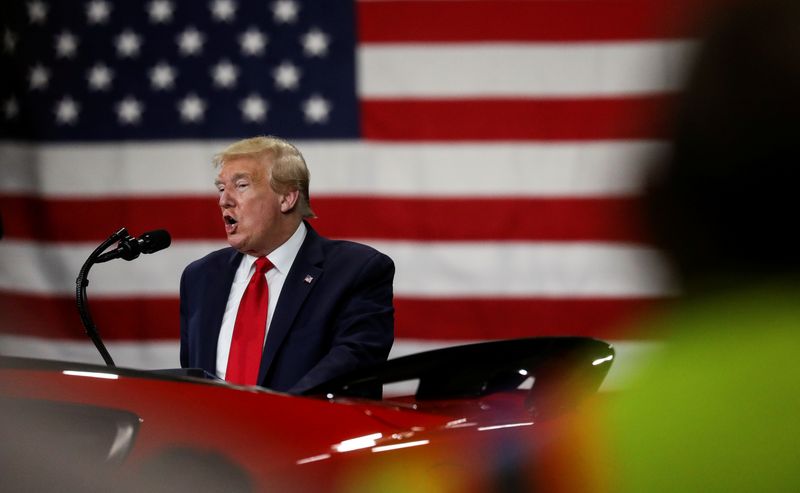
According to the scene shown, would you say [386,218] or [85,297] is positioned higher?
[386,218]

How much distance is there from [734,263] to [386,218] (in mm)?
3049

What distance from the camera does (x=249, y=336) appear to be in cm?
206

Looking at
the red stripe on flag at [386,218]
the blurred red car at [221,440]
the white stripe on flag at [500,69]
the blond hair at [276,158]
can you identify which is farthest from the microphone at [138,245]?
the white stripe on flag at [500,69]

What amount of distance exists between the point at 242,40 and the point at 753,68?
10.8 ft

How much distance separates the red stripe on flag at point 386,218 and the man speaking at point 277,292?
112 cm

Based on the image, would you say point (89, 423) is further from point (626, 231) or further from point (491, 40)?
point (491, 40)

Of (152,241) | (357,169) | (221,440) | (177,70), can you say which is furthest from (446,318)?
(221,440)

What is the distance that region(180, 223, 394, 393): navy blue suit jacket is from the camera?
79.7 inches

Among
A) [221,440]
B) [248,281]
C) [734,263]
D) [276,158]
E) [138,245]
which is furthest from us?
[276,158]

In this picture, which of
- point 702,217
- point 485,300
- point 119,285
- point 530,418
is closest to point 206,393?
point 530,418

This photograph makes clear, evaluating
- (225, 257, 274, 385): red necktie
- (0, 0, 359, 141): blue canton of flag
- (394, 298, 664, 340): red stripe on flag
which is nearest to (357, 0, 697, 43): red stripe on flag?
(0, 0, 359, 141): blue canton of flag

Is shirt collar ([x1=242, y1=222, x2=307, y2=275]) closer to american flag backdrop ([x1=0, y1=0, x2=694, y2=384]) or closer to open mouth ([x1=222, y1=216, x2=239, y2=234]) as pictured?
open mouth ([x1=222, y1=216, x2=239, y2=234])

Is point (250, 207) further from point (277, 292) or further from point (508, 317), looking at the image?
point (508, 317)

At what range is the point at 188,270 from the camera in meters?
2.25
